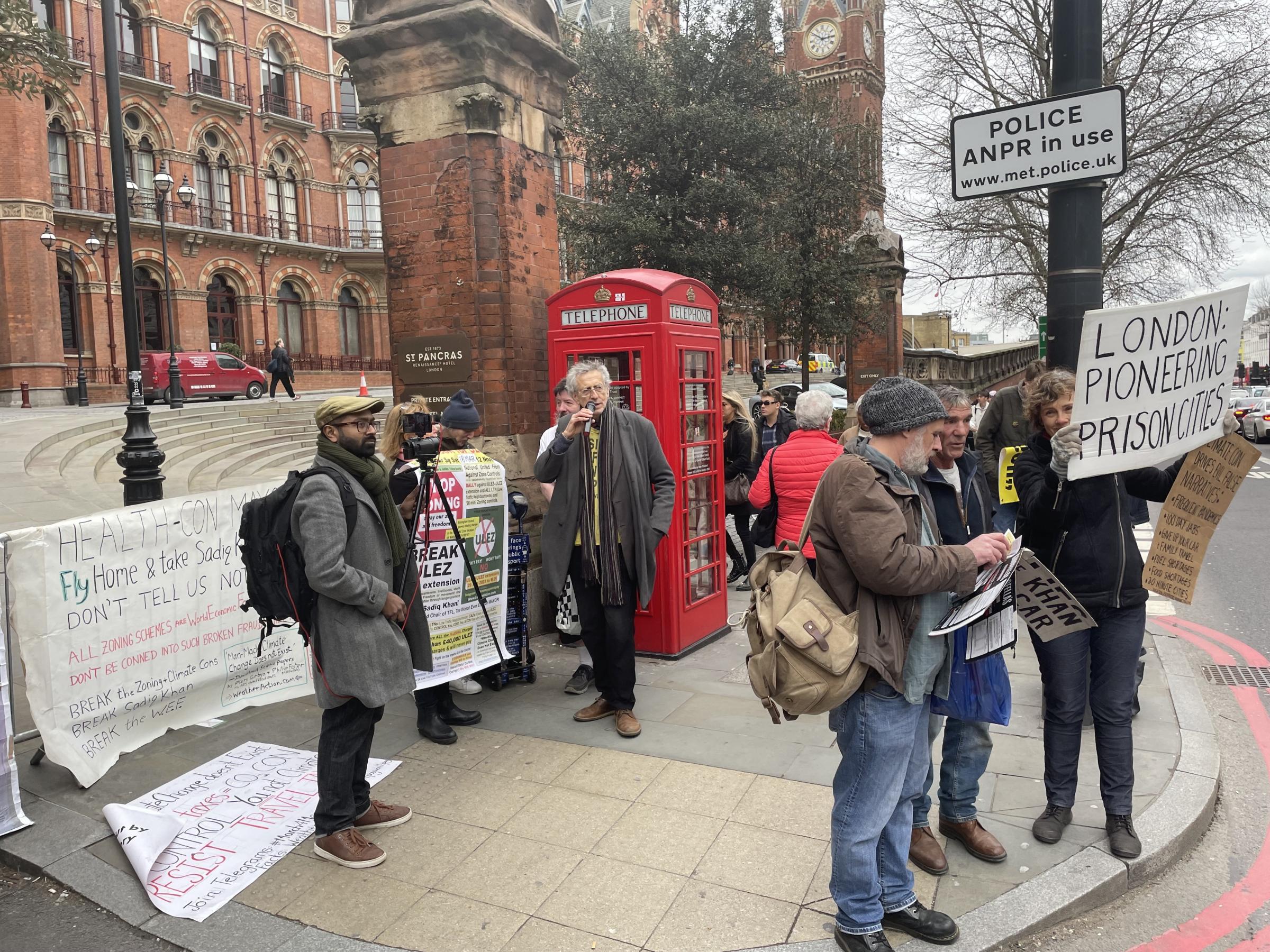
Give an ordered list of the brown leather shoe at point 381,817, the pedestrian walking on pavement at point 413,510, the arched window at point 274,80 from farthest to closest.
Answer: the arched window at point 274,80 < the pedestrian walking on pavement at point 413,510 < the brown leather shoe at point 381,817

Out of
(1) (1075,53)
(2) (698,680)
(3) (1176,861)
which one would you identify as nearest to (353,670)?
(2) (698,680)

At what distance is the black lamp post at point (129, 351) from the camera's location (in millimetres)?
8602

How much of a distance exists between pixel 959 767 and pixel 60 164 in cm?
3841

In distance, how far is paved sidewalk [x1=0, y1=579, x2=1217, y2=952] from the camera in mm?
3205

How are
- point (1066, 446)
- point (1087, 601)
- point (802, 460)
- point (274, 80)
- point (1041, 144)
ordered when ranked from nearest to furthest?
1. point (1066, 446)
2. point (1087, 601)
3. point (1041, 144)
4. point (802, 460)
5. point (274, 80)

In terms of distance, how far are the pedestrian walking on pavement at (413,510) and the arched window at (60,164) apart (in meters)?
34.2

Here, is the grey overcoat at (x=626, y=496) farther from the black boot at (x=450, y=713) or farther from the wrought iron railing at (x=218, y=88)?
the wrought iron railing at (x=218, y=88)

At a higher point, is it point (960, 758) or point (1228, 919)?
point (960, 758)

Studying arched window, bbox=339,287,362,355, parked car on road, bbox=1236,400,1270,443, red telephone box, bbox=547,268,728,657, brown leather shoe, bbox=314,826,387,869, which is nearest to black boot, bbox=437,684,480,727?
brown leather shoe, bbox=314,826,387,869

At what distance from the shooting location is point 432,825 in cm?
394

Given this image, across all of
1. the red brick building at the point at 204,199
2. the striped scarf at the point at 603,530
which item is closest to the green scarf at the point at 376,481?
the striped scarf at the point at 603,530

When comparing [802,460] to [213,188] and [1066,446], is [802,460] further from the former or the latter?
[213,188]

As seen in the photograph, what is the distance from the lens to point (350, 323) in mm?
42938

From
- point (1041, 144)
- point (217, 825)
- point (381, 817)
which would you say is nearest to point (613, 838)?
point (381, 817)
